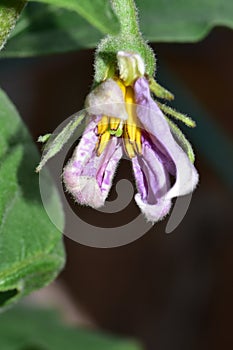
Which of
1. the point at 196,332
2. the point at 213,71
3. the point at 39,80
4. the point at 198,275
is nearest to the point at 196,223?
the point at 198,275

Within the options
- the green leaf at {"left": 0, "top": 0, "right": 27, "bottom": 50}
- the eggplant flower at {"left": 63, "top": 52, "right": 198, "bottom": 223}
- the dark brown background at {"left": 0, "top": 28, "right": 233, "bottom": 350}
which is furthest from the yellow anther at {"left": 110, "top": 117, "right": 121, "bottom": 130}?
the dark brown background at {"left": 0, "top": 28, "right": 233, "bottom": 350}

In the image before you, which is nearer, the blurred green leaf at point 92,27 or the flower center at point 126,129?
the flower center at point 126,129

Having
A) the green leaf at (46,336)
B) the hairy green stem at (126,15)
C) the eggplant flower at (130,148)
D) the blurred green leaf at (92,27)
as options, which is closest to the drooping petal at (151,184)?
the eggplant flower at (130,148)

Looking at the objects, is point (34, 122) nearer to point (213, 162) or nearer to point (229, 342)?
point (229, 342)

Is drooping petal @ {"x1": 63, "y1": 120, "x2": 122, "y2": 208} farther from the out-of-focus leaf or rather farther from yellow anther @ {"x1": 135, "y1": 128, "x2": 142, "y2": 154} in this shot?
the out-of-focus leaf

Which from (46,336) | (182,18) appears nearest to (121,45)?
(182,18)

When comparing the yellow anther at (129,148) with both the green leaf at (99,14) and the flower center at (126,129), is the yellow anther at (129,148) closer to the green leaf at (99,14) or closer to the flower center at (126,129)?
the flower center at (126,129)
